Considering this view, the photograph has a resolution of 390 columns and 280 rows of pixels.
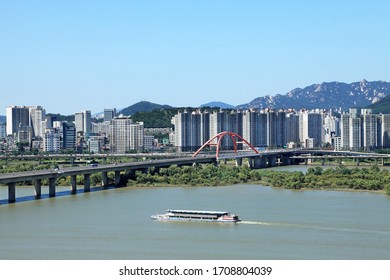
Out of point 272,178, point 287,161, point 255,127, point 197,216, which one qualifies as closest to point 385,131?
point 255,127

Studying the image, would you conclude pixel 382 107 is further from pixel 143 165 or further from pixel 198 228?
pixel 198 228

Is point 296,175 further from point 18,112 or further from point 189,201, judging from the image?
point 18,112

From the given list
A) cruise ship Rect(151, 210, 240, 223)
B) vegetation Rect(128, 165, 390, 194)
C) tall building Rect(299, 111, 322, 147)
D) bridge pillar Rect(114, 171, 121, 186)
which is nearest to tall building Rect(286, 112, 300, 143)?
tall building Rect(299, 111, 322, 147)

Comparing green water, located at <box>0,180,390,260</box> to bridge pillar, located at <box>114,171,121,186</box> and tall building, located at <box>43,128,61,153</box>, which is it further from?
tall building, located at <box>43,128,61,153</box>

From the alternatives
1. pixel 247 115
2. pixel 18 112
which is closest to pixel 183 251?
pixel 247 115

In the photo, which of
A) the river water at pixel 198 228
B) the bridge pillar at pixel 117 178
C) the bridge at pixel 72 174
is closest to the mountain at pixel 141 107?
the bridge at pixel 72 174

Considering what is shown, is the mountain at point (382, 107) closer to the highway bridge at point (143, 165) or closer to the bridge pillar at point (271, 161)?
the highway bridge at point (143, 165)
